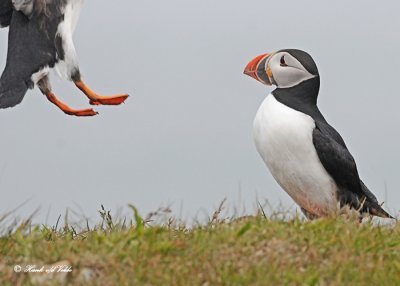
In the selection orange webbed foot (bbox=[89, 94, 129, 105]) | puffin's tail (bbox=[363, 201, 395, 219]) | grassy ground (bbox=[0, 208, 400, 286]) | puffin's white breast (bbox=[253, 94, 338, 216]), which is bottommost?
puffin's tail (bbox=[363, 201, 395, 219])

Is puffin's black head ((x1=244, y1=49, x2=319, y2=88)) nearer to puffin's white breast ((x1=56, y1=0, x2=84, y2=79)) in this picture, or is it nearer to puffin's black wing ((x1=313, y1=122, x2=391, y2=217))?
puffin's black wing ((x1=313, y1=122, x2=391, y2=217))

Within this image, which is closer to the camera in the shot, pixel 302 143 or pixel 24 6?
pixel 302 143

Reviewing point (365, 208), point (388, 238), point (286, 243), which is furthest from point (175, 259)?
point (365, 208)

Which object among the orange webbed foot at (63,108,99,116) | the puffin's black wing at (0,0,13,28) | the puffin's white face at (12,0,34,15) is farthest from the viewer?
the puffin's black wing at (0,0,13,28)

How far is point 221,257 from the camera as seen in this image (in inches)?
167

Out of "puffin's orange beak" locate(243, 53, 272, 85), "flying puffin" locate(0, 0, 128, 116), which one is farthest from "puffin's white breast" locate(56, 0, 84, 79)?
"puffin's orange beak" locate(243, 53, 272, 85)

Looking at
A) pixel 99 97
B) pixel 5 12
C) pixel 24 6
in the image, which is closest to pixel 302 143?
pixel 99 97

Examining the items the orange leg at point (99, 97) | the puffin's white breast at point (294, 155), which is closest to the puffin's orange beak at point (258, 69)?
the puffin's white breast at point (294, 155)

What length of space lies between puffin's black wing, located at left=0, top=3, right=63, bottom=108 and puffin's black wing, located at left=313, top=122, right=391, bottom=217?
287 cm

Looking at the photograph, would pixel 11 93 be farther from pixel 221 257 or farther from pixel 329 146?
pixel 221 257

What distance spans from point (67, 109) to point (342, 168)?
2976 mm

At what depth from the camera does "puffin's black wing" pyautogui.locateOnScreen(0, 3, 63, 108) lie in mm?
6988

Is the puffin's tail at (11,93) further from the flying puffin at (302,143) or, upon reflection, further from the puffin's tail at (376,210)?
the puffin's tail at (376,210)

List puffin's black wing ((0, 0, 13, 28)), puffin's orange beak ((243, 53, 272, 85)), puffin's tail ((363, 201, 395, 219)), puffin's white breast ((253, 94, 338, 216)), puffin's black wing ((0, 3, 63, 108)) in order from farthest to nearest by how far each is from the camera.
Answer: puffin's black wing ((0, 0, 13, 28)), puffin's black wing ((0, 3, 63, 108)), puffin's orange beak ((243, 53, 272, 85)), puffin's tail ((363, 201, 395, 219)), puffin's white breast ((253, 94, 338, 216))
